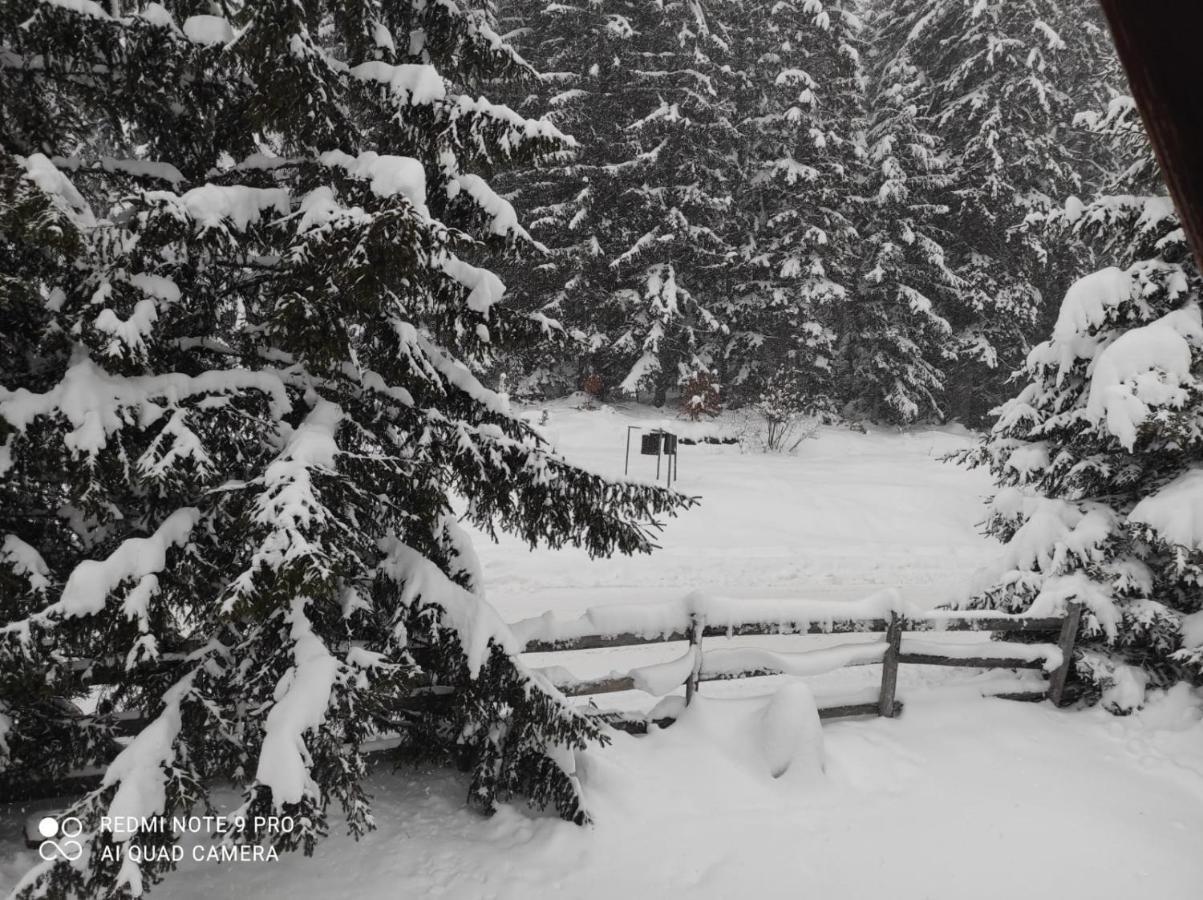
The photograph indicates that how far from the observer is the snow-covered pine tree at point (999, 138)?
74.6ft

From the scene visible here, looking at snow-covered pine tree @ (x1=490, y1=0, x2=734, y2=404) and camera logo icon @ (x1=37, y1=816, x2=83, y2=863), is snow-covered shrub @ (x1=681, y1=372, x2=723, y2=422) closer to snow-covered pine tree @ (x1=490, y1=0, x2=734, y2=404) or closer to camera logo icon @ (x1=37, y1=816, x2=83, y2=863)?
snow-covered pine tree @ (x1=490, y1=0, x2=734, y2=404)

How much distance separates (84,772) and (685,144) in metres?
22.8

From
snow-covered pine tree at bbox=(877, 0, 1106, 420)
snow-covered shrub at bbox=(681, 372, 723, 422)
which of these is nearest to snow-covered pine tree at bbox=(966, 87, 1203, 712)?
snow-covered shrub at bbox=(681, 372, 723, 422)

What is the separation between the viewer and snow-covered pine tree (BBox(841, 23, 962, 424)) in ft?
77.9

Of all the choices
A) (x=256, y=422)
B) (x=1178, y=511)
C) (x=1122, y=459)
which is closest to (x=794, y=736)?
(x=1178, y=511)

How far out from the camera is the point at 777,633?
576 centimetres

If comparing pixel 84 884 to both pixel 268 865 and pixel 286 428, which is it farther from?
pixel 286 428

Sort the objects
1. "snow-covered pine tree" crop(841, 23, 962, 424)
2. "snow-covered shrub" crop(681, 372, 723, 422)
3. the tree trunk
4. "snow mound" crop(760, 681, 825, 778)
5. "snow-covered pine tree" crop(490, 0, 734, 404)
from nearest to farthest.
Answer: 1. the tree trunk
2. "snow mound" crop(760, 681, 825, 778)
3. "snow-covered shrub" crop(681, 372, 723, 422)
4. "snow-covered pine tree" crop(490, 0, 734, 404)
5. "snow-covered pine tree" crop(841, 23, 962, 424)

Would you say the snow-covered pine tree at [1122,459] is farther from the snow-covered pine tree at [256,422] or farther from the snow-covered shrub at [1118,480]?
the snow-covered pine tree at [256,422]

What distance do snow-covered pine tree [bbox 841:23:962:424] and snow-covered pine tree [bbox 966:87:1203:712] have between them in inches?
675

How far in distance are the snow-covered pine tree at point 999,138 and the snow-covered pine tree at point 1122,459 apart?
17.9m

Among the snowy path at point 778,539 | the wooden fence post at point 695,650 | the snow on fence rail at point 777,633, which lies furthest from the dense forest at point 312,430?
the snowy path at point 778,539

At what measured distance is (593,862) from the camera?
170 inches

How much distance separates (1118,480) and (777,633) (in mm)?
4110
